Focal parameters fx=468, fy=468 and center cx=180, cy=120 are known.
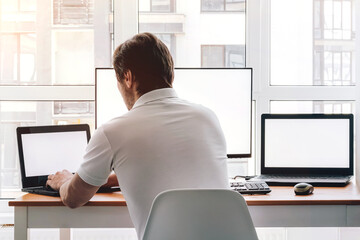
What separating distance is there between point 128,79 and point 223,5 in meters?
1.30

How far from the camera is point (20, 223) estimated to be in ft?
6.00

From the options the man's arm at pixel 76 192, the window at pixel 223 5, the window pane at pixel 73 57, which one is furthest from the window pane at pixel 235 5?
the man's arm at pixel 76 192

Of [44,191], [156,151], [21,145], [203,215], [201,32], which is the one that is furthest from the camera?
[201,32]

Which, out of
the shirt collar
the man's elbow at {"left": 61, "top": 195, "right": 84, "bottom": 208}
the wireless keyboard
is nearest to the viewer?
the shirt collar

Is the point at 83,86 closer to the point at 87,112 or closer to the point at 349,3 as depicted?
the point at 87,112

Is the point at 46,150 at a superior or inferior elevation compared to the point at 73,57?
inferior

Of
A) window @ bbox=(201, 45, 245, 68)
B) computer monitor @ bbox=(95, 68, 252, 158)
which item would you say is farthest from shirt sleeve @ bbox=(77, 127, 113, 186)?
window @ bbox=(201, 45, 245, 68)

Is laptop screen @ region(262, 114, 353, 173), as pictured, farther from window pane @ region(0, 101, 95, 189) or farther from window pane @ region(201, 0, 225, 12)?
window pane @ region(0, 101, 95, 189)

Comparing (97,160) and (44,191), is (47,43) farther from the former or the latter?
(97,160)

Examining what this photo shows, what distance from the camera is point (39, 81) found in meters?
2.68

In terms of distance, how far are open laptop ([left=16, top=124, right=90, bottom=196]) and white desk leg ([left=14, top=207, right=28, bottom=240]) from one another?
0.19 m

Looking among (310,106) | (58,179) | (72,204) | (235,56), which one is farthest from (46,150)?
(310,106)

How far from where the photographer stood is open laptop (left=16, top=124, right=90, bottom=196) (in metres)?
2.08

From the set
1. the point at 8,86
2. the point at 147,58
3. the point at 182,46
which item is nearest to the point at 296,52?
the point at 182,46
